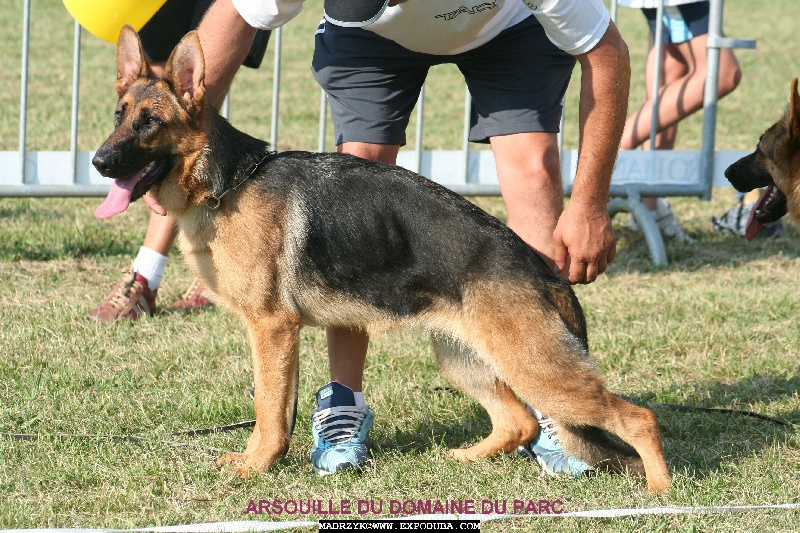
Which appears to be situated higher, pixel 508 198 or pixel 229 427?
pixel 508 198

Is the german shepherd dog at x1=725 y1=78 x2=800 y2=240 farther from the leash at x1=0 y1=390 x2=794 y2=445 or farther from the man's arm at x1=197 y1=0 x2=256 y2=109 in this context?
the man's arm at x1=197 y1=0 x2=256 y2=109

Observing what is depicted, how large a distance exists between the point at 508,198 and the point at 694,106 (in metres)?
3.76

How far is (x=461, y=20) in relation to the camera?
3.51 meters

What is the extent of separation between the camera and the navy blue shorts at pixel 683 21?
280 inches

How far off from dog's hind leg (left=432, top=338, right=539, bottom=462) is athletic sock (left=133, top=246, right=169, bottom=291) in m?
2.30

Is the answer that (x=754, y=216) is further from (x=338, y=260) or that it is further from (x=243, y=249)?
(x=243, y=249)

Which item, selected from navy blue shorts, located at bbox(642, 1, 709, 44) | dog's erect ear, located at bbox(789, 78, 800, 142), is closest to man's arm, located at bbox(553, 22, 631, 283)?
dog's erect ear, located at bbox(789, 78, 800, 142)

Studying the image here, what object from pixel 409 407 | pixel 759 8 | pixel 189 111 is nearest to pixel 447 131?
pixel 409 407

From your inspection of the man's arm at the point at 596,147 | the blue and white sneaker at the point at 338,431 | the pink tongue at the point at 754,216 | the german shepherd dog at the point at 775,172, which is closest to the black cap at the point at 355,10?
the man's arm at the point at 596,147

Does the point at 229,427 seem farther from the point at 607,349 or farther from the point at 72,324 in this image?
the point at 607,349

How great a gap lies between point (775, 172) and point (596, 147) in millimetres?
1598

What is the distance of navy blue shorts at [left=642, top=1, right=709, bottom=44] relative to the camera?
280 inches

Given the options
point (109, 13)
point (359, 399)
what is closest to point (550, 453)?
point (359, 399)

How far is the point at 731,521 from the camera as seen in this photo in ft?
10.7
